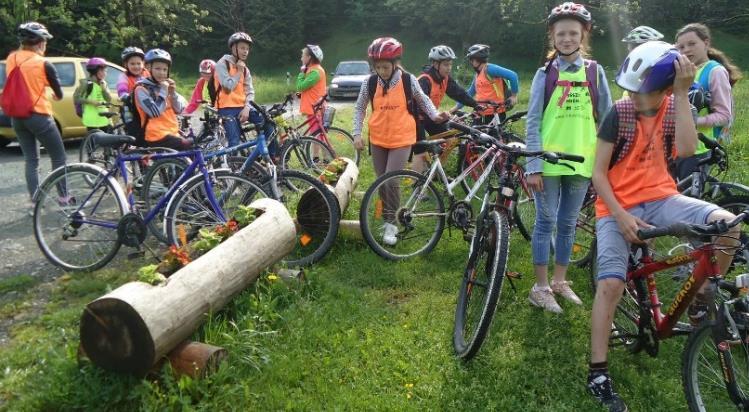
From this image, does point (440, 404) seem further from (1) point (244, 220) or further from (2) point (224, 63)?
(2) point (224, 63)

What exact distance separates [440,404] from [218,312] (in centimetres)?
163

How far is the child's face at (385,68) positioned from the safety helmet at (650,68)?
8.46 feet

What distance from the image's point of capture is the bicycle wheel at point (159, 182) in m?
5.24

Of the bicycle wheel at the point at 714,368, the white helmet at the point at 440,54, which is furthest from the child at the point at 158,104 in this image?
the bicycle wheel at the point at 714,368

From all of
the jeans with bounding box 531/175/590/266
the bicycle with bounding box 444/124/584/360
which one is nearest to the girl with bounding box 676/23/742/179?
the jeans with bounding box 531/175/590/266

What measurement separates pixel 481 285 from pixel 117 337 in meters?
2.23

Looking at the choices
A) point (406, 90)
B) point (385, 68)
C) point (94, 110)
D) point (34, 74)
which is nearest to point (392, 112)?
point (406, 90)

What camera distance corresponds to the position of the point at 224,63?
7.51 metres

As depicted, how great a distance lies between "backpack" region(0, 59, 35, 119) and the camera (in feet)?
18.8

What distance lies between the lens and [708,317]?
8.68ft

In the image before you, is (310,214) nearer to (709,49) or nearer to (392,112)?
(392,112)

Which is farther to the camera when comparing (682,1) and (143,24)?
(682,1)

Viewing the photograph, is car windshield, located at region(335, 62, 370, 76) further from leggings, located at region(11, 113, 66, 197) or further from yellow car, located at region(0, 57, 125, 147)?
leggings, located at region(11, 113, 66, 197)

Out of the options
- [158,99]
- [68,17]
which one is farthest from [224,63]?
[68,17]
